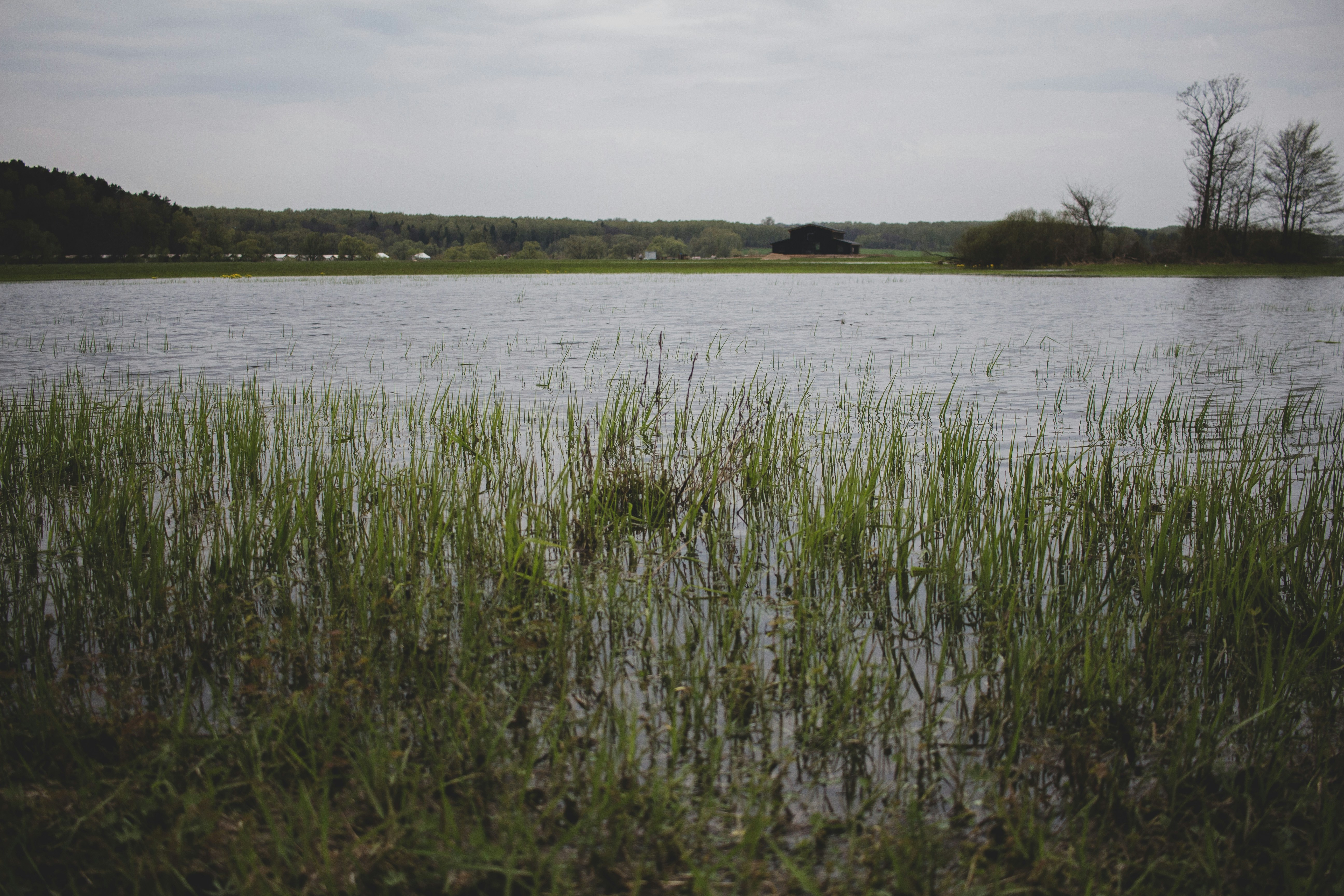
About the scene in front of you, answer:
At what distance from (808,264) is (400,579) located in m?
76.4

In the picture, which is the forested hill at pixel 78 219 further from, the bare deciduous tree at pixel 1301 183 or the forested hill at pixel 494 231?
the bare deciduous tree at pixel 1301 183

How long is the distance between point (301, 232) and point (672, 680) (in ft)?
391

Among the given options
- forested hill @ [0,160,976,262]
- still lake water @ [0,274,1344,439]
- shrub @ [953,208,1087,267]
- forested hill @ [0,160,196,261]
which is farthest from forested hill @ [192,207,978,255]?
still lake water @ [0,274,1344,439]

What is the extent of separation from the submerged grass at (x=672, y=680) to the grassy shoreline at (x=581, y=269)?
45.9 metres

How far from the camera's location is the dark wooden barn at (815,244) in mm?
99750

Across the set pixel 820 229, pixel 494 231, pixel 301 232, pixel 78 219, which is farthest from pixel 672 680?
pixel 494 231

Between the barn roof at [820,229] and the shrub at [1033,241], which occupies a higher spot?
the barn roof at [820,229]

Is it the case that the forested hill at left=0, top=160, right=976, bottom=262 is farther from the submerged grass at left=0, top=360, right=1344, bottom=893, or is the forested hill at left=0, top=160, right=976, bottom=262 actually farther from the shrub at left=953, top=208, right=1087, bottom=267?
the submerged grass at left=0, top=360, right=1344, bottom=893

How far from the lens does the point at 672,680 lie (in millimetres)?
3129

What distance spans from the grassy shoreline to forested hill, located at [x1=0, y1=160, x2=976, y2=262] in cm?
279

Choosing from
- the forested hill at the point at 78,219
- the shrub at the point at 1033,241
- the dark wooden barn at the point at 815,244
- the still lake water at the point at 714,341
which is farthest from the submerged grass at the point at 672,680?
the dark wooden barn at the point at 815,244

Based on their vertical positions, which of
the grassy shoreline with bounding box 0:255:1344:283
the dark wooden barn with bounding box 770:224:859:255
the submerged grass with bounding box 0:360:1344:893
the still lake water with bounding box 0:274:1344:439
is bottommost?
the submerged grass with bounding box 0:360:1344:893

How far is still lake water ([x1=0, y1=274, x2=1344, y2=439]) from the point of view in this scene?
1148 cm

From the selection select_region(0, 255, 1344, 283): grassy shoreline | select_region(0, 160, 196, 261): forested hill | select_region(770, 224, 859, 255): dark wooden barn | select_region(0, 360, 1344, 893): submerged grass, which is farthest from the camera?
select_region(770, 224, 859, 255): dark wooden barn
